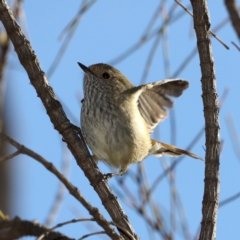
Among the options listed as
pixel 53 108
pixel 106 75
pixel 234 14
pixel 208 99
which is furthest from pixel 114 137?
pixel 234 14

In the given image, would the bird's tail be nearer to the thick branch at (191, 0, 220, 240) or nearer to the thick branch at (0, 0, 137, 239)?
the thick branch at (0, 0, 137, 239)

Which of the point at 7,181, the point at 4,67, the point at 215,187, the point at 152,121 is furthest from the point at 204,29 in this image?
the point at 152,121

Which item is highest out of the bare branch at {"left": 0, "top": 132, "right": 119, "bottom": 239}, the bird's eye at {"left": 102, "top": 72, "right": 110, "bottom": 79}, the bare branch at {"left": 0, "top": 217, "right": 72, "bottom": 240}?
the bird's eye at {"left": 102, "top": 72, "right": 110, "bottom": 79}

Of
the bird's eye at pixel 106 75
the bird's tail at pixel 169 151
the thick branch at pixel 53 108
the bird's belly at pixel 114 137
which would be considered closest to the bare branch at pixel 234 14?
the thick branch at pixel 53 108

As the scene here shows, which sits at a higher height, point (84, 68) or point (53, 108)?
point (84, 68)

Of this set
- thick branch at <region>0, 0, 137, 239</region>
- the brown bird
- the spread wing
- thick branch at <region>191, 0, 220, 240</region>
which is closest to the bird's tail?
the brown bird

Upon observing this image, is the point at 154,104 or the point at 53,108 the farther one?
the point at 154,104

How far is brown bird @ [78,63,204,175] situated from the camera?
3.76m

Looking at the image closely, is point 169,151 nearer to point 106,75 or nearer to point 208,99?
point 106,75

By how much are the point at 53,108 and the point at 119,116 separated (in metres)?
1.14

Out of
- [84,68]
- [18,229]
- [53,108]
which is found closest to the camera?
[18,229]

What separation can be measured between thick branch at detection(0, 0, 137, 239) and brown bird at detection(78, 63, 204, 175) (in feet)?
3.00

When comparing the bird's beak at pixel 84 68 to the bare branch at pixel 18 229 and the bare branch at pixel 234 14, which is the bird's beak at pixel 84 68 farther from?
the bare branch at pixel 18 229

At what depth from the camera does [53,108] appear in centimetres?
277
